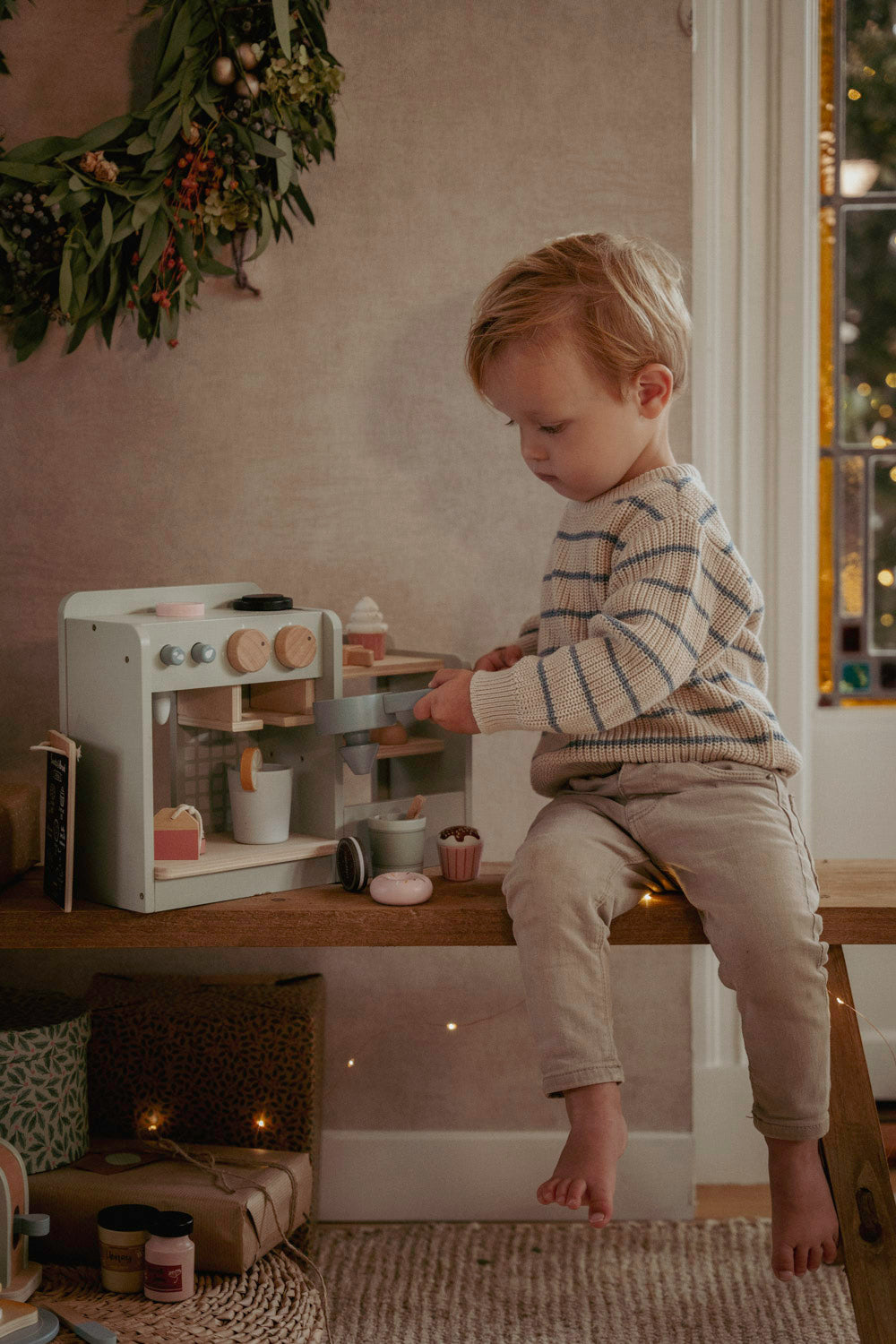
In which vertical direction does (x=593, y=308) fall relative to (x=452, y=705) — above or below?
above

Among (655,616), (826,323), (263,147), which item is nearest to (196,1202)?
(655,616)

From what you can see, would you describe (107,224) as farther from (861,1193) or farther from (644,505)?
(861,1193)

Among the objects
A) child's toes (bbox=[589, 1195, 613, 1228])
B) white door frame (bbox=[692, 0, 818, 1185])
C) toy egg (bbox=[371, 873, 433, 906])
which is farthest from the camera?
white door frame (bbox=[692, 0, 818, 1185])

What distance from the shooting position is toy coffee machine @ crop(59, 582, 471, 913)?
1.26 metres

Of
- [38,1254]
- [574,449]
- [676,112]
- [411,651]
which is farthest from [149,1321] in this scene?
[676,112]

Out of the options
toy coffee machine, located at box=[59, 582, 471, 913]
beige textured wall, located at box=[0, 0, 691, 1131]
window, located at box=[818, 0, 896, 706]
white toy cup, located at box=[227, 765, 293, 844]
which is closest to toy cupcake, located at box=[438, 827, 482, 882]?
toy coffee machine, located at box=[59, 582, 471, 913]

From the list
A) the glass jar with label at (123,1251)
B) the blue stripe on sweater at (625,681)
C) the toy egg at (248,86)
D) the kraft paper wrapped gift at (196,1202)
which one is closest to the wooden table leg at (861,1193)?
the blue stripe on sweater at (625,681)

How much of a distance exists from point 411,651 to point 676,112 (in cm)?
81

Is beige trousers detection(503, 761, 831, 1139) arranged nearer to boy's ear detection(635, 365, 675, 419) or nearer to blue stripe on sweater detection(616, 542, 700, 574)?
blue stripe on sweater detection(616, 542, 700, 574)

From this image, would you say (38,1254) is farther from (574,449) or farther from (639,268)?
(639,268)

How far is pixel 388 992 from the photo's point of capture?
1710 millimetres

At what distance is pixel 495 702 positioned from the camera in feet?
4.06

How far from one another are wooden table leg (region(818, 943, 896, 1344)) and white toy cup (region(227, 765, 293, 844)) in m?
0.66

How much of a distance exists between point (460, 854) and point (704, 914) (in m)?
0.30
